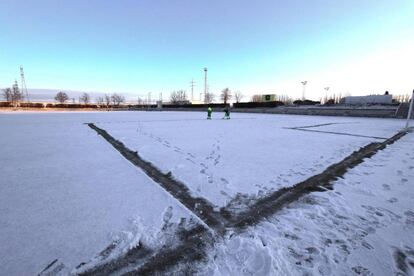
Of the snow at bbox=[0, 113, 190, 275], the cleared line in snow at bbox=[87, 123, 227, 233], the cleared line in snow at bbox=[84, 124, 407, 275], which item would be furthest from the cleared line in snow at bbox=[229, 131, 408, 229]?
the snow at bbox=[0, 113, 190, 275]

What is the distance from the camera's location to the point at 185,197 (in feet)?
13.2

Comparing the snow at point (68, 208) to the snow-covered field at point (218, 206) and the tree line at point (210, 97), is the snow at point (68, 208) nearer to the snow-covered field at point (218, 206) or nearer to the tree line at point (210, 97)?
the snow-covered field at point (218, 206)

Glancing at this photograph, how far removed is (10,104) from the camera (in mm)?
63469

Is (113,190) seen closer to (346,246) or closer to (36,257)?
(36,257)

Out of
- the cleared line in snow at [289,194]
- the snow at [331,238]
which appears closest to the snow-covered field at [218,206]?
the snow at [331,238]

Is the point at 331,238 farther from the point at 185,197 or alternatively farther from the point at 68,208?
the point at 68,208

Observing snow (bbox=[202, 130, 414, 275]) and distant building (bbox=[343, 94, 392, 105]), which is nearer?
snow (bbox=[202, 130, 414, 275])

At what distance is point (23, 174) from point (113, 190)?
2.65 m

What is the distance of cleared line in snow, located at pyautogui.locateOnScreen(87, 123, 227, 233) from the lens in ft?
10.5

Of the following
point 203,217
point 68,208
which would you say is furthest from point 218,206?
point 68,208

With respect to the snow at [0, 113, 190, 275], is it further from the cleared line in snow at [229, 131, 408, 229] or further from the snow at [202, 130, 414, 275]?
the snow at [202, 130, 414, 275]

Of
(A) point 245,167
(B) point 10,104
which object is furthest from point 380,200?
(B) point 10,104

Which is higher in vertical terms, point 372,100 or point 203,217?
point 372,100

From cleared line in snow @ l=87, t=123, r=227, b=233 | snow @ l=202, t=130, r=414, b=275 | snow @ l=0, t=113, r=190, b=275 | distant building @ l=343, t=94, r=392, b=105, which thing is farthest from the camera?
distant building @ l=343, t=94, r=392, b=105
